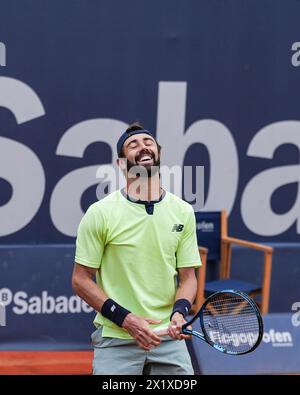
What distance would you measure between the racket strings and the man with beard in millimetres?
117

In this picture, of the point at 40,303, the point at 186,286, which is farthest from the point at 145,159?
the point at 40,303

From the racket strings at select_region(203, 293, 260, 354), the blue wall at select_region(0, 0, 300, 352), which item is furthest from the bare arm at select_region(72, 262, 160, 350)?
the blue wall at select_region(0, 0, 300, 352)

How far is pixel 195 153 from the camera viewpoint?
623 centimetres

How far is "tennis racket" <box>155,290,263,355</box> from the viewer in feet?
11.5

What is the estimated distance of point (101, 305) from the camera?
354 centimetres

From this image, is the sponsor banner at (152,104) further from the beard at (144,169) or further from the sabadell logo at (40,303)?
the beard at (144,169)

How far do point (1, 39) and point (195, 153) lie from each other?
1633 millimetres

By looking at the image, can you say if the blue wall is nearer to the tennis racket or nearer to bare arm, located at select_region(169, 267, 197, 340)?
bare arm, located at select_region(169, 267, 197, 340)

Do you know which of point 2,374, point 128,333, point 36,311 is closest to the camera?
point 128,333

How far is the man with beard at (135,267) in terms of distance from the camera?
356 centimetres

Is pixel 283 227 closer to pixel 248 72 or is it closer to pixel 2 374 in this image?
pixel 248 72

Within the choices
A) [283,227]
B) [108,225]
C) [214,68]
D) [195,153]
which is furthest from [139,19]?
[108,225]

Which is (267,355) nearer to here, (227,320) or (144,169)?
(227,320)

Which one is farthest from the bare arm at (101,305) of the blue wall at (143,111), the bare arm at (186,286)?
the blue wall at (143,111)
